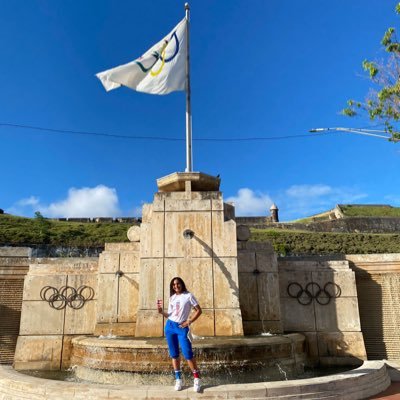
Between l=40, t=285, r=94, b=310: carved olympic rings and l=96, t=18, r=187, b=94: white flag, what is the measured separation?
6369 millimetres

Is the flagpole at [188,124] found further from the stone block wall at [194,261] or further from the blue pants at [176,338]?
the blue pants at [176,338]

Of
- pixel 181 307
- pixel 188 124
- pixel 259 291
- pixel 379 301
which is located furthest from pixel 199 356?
pixel 188 124

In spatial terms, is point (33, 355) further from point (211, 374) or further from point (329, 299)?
point (329, 299)

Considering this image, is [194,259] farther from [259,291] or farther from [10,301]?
[10,301]

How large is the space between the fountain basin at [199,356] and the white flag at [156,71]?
8.04 metres

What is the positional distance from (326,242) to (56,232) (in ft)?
133

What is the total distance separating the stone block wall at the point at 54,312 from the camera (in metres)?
9.70

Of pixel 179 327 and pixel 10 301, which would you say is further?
pixel 10 301

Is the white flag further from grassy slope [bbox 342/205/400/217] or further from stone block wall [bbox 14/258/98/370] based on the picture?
grassy slope [bbox 342/205/400/217]

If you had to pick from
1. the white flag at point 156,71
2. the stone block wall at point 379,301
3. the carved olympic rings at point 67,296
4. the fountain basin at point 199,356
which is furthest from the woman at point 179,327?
the white flag at point 156,71

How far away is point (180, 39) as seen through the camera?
43.2 feet

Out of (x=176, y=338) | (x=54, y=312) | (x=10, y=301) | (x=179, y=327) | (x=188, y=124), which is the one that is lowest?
(x=176, y=338)

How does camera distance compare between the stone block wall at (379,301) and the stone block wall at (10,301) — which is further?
the stone block wall at (379,301)

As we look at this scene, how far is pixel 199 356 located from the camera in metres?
7.00
